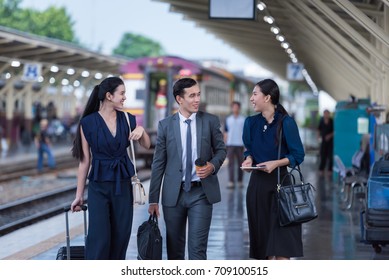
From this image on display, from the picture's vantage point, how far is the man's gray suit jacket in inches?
299

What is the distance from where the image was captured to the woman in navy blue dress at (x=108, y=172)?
7.35 m

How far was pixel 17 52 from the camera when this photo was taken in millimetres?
34344

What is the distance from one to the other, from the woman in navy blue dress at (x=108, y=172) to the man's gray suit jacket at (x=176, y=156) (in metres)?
0.25

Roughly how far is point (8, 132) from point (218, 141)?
120 feet

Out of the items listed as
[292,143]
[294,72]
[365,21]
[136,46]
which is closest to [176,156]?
[292,143]

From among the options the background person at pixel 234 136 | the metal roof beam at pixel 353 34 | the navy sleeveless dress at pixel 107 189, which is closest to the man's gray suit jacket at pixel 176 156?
the navy sleeveless dress at pixel 107 189

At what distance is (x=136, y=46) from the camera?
539 feet

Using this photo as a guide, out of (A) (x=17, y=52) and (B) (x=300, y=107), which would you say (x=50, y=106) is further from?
(B) (x=300, y=107)

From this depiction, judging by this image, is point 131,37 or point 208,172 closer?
point 208,172

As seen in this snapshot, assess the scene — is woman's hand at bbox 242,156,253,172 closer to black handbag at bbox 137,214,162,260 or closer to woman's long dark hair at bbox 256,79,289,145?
woman's long dark hair at bbox 256,79,289,145

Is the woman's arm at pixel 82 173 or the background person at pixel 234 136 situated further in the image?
the background person at pixel 234 136

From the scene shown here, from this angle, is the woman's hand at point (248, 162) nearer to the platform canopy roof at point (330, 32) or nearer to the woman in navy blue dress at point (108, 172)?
the woman in navy blue dress at point (108, 172)

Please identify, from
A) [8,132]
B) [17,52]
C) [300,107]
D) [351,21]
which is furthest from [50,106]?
[300,107]

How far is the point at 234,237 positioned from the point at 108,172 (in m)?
4.77
